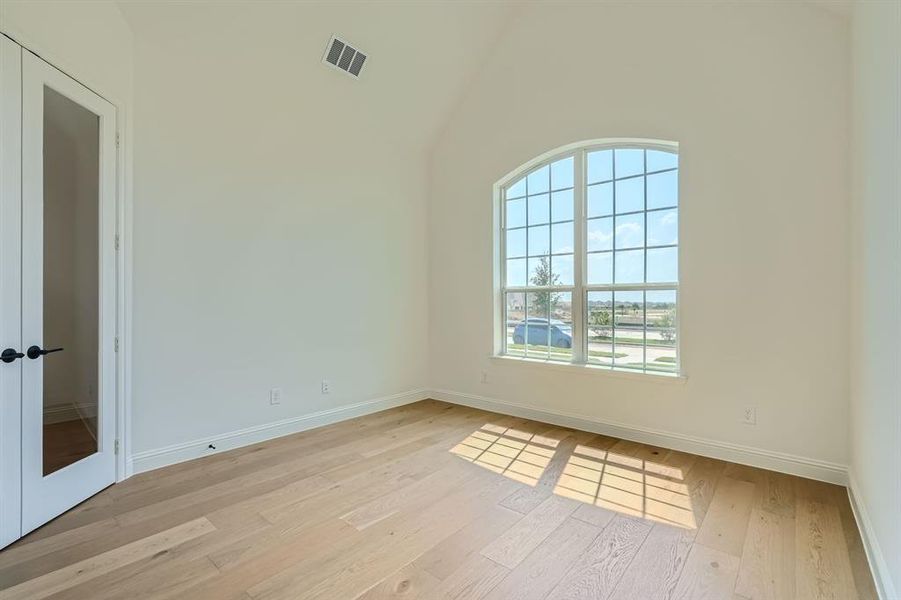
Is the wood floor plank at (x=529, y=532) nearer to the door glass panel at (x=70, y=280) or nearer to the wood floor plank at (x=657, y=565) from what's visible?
the wood floor plank at (x=657, y=565)

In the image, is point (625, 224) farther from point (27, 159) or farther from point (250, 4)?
point (27, 159)

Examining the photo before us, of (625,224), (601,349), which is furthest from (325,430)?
(625,224)

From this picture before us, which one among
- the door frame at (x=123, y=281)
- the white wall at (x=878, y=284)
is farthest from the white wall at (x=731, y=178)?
the door frame at (x=123, y=281)

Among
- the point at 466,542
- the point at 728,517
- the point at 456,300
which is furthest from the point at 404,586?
the point at 456,300

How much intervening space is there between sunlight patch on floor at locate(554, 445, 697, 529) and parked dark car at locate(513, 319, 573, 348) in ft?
3.76

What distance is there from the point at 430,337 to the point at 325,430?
1.71 metres

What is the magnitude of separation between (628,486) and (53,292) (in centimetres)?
362

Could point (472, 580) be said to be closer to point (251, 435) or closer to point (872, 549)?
point (872, 549)

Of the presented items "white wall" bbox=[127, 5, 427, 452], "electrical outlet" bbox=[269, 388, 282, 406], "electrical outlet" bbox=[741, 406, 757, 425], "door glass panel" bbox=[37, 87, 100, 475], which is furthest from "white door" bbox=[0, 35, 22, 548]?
"electrical outlet" bbox=[741, 406, 757, 425]

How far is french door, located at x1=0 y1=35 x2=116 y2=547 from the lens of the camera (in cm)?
214

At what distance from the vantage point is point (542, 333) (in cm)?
439

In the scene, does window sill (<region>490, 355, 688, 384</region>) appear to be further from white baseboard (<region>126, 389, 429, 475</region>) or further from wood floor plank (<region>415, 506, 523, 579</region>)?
wood floor plank (<region>415, 506, 523, 579</region>)

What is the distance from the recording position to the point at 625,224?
380 centimetres

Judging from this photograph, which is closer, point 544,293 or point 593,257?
Answer: point 593,257
